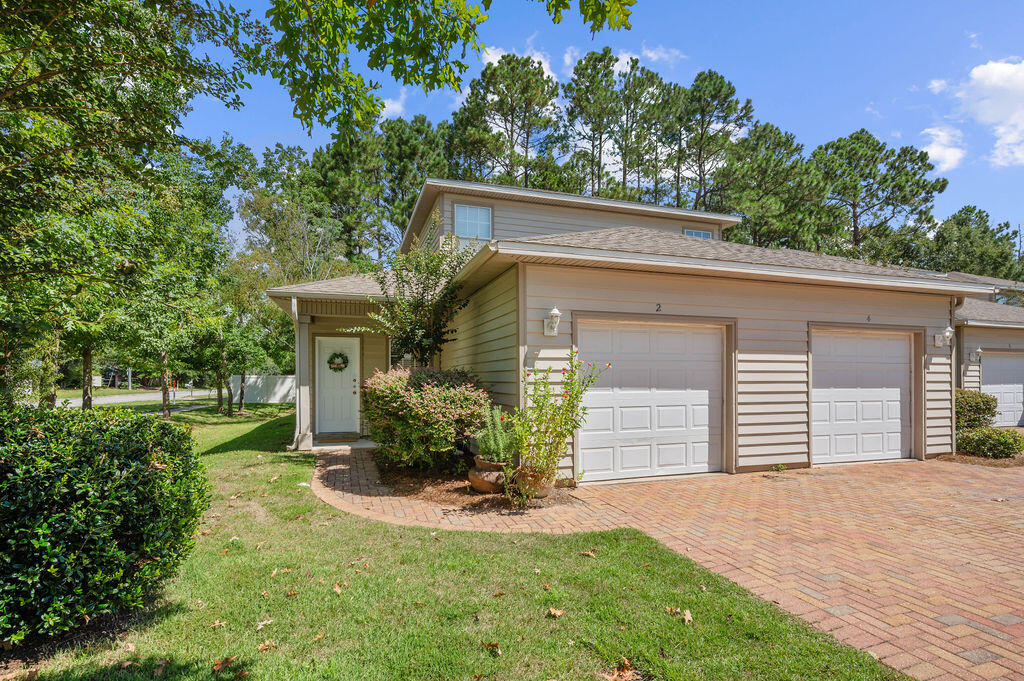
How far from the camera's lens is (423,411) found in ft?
19.6

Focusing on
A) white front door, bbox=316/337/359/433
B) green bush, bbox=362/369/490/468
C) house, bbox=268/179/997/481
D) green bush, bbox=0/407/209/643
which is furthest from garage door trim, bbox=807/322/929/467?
white front door, bbox=316/337/359/433

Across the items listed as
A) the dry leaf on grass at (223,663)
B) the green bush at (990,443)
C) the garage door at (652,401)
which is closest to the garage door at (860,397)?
the green bush at (990,443)

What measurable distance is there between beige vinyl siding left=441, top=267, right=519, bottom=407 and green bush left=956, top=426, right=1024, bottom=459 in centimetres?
862

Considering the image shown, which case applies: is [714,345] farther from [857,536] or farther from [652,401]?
[857,536]

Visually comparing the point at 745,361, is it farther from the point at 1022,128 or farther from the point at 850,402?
the point at 1022,128

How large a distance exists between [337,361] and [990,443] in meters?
13.0

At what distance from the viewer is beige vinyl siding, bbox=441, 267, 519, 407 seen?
6.30m

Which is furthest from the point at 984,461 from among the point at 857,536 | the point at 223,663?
the point at 223,663

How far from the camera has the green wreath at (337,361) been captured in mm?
11219

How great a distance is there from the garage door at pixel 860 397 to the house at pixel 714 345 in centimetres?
3

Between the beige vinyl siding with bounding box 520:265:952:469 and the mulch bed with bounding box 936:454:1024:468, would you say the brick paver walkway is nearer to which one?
the mulch bed with bounding box 936:454:1024:468

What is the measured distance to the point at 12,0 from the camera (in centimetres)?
343

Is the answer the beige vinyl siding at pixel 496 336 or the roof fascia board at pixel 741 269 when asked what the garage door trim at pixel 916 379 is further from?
the beige vinyl siding at pixel 496 336

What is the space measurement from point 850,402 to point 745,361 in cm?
234
